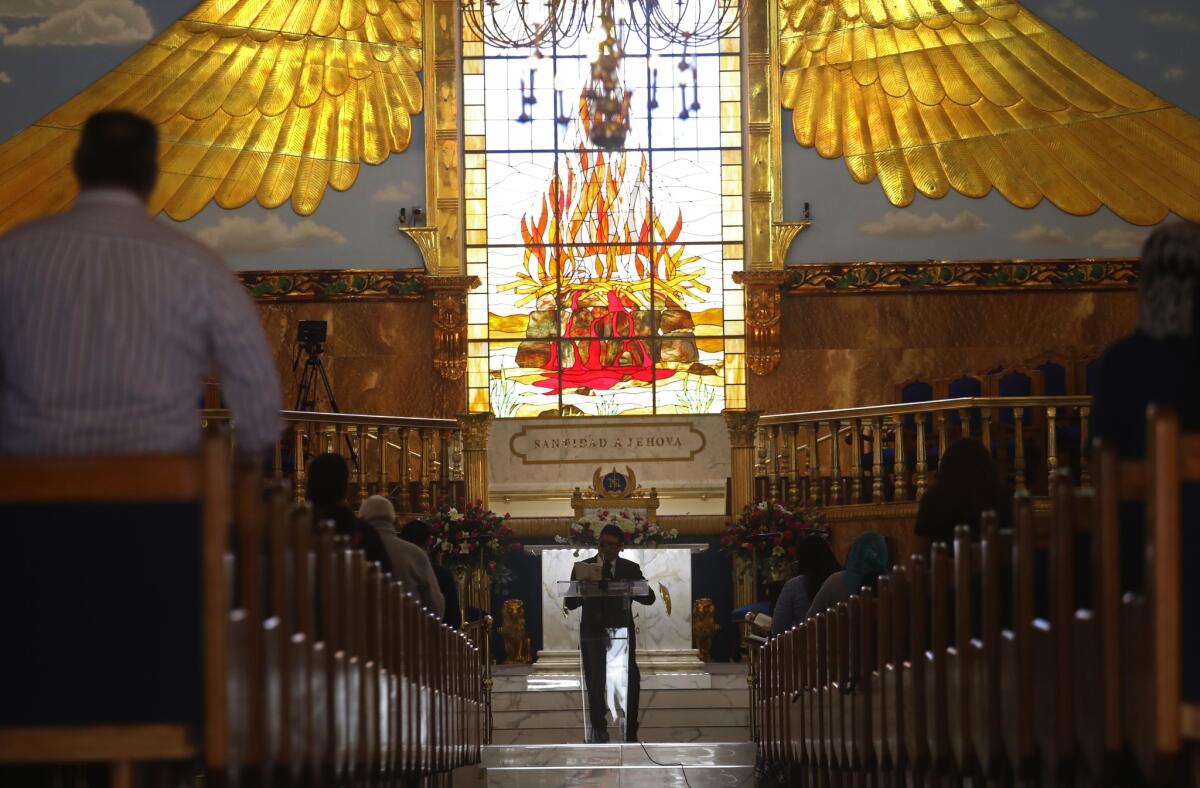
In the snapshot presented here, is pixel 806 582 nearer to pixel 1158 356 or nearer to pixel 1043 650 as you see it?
pixel 1043 650

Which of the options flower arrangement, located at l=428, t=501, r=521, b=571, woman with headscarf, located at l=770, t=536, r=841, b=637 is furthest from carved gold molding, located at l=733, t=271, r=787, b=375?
woman with headscarf, located at l=770, t=536, r=841, b=637

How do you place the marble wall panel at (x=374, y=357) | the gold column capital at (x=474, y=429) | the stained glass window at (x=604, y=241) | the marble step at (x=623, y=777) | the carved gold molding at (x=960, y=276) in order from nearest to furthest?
1. the marble step at (x=623, y=777)
2. the gold column capital at (x=474, y=429)
3. the carved gold molding at (x=960, y=276)
4. the marble wall panel at (x=374, y=357)
5. the stained glass window at (x=604, y=241)

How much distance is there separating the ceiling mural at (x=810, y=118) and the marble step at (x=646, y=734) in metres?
5.10

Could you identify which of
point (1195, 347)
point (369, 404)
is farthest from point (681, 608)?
point (1195, 347)

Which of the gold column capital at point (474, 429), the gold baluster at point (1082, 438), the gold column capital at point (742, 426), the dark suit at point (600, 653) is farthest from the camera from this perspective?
the gold column capital at point (742, 426)

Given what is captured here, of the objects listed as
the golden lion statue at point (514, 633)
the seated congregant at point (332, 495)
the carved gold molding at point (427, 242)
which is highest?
the carved gold molding at point (427, 242)

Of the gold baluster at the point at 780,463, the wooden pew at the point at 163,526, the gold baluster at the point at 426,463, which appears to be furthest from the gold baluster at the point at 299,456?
the wooden pew at the point at 163,526

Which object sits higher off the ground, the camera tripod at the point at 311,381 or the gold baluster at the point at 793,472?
the camera tripod at the point at 311,381

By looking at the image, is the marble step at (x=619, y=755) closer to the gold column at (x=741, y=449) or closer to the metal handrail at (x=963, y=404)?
the metal handrail at (x=963, y=404)

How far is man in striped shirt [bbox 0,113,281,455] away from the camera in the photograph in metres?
2.71

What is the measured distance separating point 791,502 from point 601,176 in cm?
388

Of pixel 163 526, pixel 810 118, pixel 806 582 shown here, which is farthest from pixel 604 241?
pixel 163 526

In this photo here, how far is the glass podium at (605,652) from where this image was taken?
8383mm

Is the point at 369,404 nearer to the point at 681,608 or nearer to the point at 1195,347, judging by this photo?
the point at 681,608
